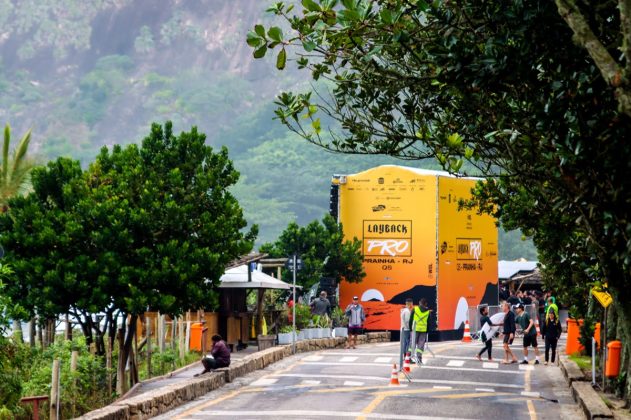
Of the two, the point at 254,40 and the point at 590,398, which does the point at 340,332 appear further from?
the point at 254,40

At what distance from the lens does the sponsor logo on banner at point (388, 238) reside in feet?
129

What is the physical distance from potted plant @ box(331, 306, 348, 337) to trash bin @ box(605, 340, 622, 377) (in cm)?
1742

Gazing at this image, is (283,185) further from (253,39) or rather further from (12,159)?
(253,39)

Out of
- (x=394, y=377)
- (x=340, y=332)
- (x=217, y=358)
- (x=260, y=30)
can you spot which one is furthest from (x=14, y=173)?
(x=260, y=30)

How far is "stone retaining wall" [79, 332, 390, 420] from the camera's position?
54.4ft

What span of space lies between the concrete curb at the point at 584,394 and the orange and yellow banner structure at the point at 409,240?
1240cm

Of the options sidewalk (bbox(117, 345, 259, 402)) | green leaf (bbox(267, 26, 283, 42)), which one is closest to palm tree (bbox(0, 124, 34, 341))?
sidewalk (bbox(117, 345, 259, 402))

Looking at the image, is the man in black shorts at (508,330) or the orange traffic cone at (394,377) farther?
the man in black shorts at (508,330)

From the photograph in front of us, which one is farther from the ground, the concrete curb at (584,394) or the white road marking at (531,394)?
the concrete curb at (584,394)

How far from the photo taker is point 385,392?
21.1 m

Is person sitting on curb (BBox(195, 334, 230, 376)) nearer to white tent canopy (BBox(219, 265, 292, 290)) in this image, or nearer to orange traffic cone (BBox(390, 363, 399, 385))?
orange traffic cone (BBox(390, 363, 399, 385))

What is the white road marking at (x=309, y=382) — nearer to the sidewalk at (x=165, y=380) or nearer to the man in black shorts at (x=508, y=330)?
the sidewalk at (x=165, y=380)

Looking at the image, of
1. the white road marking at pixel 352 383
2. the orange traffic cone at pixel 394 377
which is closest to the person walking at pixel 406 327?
the white road marking at pixel 352 383

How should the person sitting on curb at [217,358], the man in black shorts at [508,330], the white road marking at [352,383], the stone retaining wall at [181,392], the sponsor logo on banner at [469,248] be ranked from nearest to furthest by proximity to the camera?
1. the stone retaining wall at [181,392]
2. the white road marking at [352,383]
3. the person sitting on curb at [217,358]
4. the man in black shorts at [508,330]
5. the sponsor logo on banner at [469,248]
